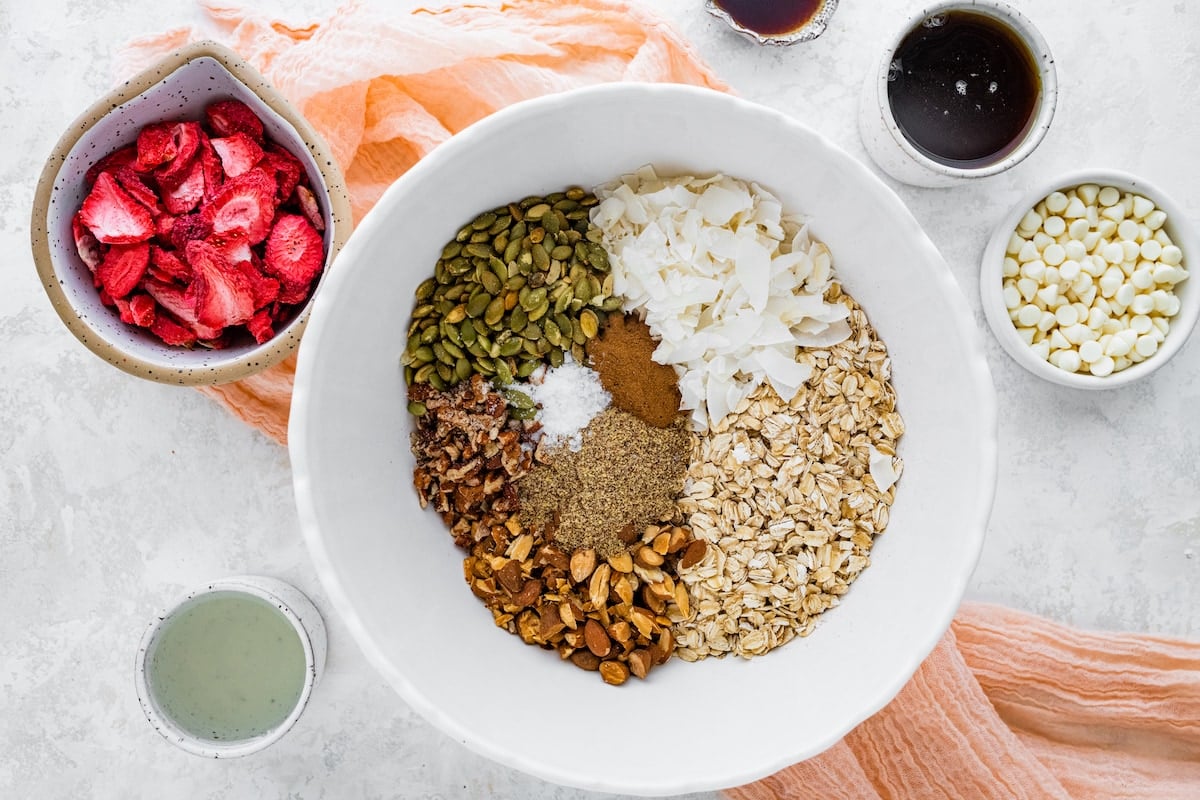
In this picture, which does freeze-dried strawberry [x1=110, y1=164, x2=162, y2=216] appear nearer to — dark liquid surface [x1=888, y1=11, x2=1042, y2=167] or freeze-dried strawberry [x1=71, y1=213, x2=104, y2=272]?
freeze-dried strawberry [x1=71, y1=213, x2=104, y2=272]

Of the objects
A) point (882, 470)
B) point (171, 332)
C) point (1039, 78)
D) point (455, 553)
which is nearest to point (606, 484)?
point (455, 553)

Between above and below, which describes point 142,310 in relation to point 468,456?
above

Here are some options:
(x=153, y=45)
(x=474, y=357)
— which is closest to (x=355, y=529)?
(x=474, y=357)

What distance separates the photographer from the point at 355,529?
1.01 meters

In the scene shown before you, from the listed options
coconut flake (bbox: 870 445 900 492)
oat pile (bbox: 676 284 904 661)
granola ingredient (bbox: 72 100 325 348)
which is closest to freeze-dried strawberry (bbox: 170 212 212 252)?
granola ingredient (bbox: 72 100 325 348)

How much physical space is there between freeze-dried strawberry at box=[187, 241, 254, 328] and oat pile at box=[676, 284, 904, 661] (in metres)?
0.58

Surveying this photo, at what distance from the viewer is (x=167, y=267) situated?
106 cm

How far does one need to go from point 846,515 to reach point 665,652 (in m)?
0.28

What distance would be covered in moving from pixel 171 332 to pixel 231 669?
0.47m

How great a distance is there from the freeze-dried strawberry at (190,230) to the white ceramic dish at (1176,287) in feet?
3.35

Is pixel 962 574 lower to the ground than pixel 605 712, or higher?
higher

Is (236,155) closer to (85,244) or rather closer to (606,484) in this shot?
(85,244)

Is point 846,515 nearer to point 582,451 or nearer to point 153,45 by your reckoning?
point 582,451

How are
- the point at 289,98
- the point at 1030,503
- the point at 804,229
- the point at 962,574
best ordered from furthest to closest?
the point at 1030,503 → the point at 289,98 → the point at 804,229 → the point at 962,574
